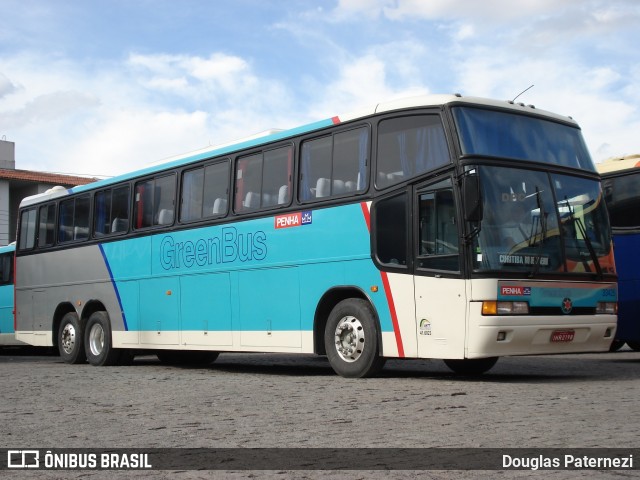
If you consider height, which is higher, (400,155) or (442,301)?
(400,155)

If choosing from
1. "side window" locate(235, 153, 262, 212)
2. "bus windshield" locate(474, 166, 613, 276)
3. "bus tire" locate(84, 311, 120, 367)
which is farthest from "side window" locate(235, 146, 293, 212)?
"bus tire" locate(84, 311, 120, 367)

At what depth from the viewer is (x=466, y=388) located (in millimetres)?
10797

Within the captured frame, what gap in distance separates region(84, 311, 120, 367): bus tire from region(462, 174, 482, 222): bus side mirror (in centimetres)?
974

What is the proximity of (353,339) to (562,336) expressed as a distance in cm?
271

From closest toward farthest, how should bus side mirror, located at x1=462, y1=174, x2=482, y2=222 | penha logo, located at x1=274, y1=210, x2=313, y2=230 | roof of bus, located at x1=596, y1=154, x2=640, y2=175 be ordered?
bus side mirror, located at x1=462, y1=174, x2=482, y2=222 → penha logo, located at x1=274, y1=210, x2=313, y2=230 → roof of bus, located at x1=596, y1=154, x2=640, y2=175

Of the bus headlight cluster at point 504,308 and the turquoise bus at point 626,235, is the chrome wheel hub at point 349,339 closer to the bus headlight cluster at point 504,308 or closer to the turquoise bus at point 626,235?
the bus headlight cluster at point 504,308

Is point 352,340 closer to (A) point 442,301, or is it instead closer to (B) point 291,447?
(A) point 442,301

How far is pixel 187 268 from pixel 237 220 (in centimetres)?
173

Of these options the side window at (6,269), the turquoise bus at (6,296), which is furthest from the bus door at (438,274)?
the side window at (6,269)

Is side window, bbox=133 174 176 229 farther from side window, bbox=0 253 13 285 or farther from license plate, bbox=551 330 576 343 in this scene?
side window, bbox=0 253 13 285

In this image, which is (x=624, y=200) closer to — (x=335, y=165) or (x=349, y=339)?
(x=335, y=165)

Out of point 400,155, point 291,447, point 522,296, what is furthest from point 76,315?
point 291,447

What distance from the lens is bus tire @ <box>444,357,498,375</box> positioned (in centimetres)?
1358

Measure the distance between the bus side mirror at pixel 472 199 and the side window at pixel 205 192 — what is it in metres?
5.34
